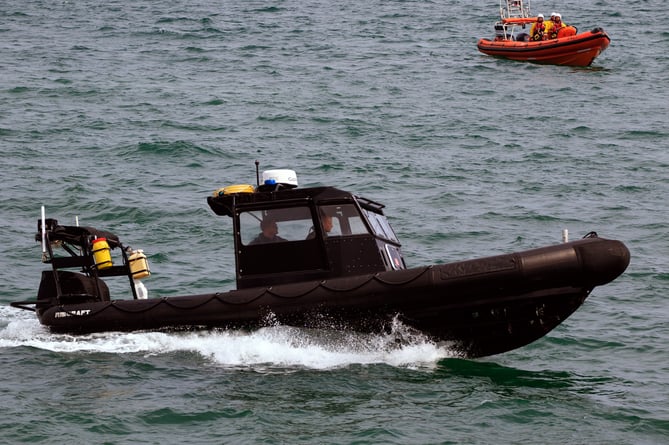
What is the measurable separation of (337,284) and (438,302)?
1044mm

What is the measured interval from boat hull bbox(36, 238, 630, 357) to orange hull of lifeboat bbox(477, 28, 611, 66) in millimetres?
25832

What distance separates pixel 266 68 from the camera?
3406 centimetres

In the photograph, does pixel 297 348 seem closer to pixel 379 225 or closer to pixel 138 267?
pixel 379 225

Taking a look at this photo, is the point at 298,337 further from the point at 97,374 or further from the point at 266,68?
the point at 266,68

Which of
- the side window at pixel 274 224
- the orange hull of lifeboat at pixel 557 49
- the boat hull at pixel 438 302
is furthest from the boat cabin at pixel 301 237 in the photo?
the orange hull of lifeboat at pixel 557 49

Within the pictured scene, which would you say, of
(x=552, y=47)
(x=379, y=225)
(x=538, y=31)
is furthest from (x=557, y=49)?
(x=379, y=225)

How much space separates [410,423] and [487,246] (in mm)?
8116

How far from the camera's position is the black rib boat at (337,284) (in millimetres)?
10578

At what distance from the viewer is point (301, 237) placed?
1161 cm

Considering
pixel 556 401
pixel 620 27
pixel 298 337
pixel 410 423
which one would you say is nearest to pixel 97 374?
pixel 298 337

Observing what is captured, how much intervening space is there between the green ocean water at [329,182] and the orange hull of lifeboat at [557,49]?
47 centimetres

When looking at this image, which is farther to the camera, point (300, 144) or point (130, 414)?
point (300, 144)

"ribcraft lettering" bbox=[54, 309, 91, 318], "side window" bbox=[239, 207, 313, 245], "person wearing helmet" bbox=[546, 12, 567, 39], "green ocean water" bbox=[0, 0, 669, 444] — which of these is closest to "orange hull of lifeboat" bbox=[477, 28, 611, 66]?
"green ocean water" bbox=[0, 0, 669, 444]

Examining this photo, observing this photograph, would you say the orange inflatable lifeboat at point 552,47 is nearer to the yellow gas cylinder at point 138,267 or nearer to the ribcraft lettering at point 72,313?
the yellow gas cylinder at point 138,267
